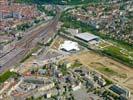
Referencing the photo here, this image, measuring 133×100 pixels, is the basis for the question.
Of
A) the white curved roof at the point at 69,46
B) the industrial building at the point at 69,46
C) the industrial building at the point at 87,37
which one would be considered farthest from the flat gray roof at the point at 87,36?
the industrial building at the point at 69,46

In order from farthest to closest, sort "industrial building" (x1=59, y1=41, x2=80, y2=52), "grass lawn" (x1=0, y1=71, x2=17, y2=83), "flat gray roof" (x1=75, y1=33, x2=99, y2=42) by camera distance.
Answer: "flat gray roof" (x1=75, y1=33, x2=99, y2=42), "industrial building" (x1=59, y1=41, x2=80, y2=52), "grass lawn" (x1=0, y1=71, x2=17, y2=83)

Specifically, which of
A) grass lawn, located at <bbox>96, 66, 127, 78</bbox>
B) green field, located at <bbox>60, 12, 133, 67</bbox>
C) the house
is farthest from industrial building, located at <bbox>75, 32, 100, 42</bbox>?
the house

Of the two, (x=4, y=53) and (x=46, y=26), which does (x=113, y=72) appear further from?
(x=46, y=26)

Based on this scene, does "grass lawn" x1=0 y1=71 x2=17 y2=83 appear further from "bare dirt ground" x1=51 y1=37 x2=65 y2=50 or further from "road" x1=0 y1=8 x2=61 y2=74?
"bare dirt ground" x1=51 y1=37 x2=65 y2=50

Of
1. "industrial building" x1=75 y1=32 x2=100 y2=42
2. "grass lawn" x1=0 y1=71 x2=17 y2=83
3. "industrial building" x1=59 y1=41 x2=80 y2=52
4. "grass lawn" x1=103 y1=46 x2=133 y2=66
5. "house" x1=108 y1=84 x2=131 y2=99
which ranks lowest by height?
"house" x1=108 y1=84 x2=131 y2=99

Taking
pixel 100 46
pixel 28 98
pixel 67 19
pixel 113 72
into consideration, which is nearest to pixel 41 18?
pixel 67 19

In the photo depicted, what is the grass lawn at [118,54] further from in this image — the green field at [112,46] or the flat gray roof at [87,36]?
the flat gray roof at [87,36]

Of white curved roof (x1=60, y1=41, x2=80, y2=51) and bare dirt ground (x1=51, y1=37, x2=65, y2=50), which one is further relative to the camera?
bare dirt ground (x1=51, y1=37, x2=65, y2=50)
